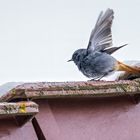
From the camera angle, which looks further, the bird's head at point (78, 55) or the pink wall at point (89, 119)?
the bird's head at point (78, 55)

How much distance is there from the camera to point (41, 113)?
1542 millimetres

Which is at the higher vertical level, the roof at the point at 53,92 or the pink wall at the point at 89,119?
the roof at the point at 53,92

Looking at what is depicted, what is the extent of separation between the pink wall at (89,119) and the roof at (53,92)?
49 mm

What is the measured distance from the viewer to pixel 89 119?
164 cm

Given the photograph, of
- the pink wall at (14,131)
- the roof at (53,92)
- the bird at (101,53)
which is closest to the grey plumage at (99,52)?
the bird at (101,53)

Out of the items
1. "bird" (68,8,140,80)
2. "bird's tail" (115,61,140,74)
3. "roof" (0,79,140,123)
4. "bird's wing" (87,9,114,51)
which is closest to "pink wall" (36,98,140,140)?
"roof" (0,79,140,123)

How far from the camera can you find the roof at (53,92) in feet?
4.54

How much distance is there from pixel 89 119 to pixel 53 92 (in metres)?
0.20

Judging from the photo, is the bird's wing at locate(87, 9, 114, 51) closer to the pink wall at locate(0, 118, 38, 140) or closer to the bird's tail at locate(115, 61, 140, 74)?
the bird's tail at locate(115, 61, 140, 74)

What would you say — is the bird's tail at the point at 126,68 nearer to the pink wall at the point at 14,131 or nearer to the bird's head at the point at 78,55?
the bird's head at the point at 78,55

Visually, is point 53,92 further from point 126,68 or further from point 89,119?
point 126,68

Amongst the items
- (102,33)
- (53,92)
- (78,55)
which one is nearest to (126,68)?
(102,33)

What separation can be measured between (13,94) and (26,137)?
0.14 metres

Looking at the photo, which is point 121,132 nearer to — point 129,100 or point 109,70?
point 129,100
